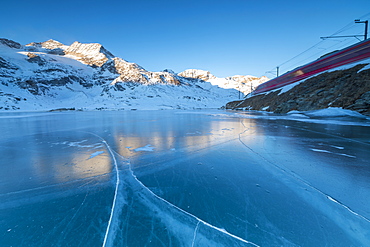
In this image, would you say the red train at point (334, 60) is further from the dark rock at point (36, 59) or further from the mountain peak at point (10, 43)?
the mountain peak at point (10, 43)

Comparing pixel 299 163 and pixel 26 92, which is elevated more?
pixel 26 92

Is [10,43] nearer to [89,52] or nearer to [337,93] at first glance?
[89,52]

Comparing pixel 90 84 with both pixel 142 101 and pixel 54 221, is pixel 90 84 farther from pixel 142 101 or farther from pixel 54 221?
pixel 54 221

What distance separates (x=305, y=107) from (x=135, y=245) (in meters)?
19.5

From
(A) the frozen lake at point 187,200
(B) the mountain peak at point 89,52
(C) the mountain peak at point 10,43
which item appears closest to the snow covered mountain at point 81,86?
(C) the mountain peak at point 10,43

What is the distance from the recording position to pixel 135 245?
1.40 metres

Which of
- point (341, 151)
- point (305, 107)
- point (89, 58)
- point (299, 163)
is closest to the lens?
point (299, 163)

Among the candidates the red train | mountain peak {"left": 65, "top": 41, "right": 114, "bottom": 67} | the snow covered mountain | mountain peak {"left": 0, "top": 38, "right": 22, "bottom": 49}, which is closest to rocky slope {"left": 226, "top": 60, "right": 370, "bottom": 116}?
the red train

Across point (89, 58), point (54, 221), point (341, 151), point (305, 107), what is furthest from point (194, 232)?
point (89, 58)

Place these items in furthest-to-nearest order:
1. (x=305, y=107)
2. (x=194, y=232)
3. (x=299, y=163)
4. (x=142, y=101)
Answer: (x=142, y=101) → (x=305, y=107) → (x=299, y=163) → (x=194, y=232)

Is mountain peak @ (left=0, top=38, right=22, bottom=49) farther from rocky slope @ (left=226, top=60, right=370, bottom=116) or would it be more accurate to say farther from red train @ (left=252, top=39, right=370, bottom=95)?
rocky slope @ (left=226, top=60, right=370, bottom=116)

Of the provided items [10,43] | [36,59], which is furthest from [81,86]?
[10,43]

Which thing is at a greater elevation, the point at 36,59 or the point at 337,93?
the point at 36,59

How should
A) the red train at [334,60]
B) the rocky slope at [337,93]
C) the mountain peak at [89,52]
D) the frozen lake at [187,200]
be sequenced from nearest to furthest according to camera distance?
the frozen lake at [187,200] → the rocky slope at [337,93] → the red train at [334,60] → the mountain peak at [89,52]
